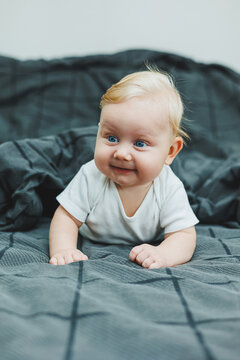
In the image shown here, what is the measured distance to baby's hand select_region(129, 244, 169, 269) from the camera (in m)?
0.79

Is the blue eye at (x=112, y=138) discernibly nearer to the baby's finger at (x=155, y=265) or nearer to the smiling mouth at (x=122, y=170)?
the smiling mouth at (x=122, y=170)

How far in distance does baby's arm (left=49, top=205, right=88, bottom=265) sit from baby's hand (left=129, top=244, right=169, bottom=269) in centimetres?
11

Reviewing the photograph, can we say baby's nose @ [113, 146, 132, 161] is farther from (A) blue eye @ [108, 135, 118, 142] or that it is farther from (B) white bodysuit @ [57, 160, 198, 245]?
(B) white bodysuit @ [57, 160, 198, 245]

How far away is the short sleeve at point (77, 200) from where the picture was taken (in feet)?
3.07

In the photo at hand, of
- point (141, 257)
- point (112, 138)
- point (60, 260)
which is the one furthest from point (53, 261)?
point (112, 138)

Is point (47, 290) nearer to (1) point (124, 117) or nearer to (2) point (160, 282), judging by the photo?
(2) point (160, 282)

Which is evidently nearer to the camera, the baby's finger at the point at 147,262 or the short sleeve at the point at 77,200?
the baby's finger at the point at 147,262

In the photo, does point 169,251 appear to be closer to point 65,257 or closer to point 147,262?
point 147,262

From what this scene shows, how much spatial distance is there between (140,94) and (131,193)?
0.25 m

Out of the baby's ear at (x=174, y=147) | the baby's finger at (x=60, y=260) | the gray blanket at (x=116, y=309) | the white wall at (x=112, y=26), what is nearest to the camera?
the gray blanket at (x=116, y=309)

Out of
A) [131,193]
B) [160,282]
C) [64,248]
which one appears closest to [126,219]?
[131,193]

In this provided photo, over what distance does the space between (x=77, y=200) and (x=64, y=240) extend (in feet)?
0.38

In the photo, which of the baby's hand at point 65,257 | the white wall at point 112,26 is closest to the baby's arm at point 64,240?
the baby's hand at point 65,257

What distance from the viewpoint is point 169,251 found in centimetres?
85
